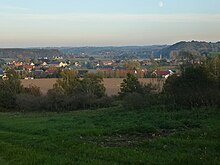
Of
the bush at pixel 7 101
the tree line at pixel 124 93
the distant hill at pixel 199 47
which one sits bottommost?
the bush at pixel 7 101

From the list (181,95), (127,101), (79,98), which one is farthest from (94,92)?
(181,95)

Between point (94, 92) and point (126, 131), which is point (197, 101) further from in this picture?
point (94, 92)

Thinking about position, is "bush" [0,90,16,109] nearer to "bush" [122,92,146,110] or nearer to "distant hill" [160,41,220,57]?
"bush" [122,92,146,110]

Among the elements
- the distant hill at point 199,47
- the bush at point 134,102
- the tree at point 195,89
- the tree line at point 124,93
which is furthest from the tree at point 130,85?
the distant hill at point 199,47

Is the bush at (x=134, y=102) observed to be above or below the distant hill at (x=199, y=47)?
below

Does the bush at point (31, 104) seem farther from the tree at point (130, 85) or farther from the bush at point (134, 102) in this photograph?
the bush at point (134, 102)

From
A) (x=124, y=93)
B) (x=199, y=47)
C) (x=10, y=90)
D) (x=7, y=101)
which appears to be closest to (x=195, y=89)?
(x=124, y=93)

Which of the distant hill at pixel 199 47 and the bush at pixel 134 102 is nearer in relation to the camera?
the bush at pixel 134 102

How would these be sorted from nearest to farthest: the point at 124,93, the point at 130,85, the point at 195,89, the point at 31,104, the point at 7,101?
the point at 195,89 < the point at 31,104 < the point at 7,101 < the point at 124,93 < the point at 130,85

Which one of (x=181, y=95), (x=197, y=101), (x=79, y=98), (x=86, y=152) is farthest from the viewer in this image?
(x=79, y=98)

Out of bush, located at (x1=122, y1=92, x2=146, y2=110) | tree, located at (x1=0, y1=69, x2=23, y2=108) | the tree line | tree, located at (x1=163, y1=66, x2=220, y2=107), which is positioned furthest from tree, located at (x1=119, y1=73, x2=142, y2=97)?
tree, located at (x1=0, y1=69, x2=23, y2=108)

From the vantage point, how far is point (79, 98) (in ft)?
153

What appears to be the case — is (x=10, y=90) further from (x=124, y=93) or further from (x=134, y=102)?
(x=134, y=102)

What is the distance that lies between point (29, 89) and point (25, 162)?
5021cm
